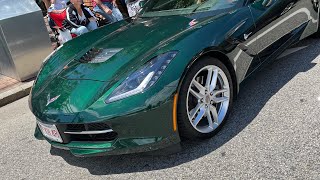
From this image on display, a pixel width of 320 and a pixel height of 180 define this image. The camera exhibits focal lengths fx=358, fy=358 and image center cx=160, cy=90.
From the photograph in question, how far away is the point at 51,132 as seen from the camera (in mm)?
2850

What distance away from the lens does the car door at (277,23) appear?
11.5 feet

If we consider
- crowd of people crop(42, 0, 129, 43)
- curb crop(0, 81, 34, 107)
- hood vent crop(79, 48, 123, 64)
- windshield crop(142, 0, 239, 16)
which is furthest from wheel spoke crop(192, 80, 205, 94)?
curb crop(0, 81, 34, 107)

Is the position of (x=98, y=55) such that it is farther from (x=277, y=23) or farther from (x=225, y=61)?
(x=277, y=23)

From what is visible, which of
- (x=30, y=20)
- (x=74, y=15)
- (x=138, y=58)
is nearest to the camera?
(x=138, y=58)

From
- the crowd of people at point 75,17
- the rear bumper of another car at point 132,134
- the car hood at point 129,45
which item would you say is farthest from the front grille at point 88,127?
the crowd of people at point 75,17

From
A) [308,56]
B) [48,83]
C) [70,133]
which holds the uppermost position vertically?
[48,83]

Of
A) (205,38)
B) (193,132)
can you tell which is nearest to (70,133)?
(193,132)

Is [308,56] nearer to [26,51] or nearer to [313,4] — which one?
[313,4]

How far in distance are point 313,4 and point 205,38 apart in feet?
6.84

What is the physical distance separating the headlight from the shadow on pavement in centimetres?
61

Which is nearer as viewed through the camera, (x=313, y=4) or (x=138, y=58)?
(x=138, y=58)

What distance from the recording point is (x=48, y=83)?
3.16m

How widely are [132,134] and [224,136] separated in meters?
0.87

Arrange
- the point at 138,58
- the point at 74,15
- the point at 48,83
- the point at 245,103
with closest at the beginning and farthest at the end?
1. the point at 138,58
2. the point at 48,83
3. the point at 245,103
4. the point at 74,15
